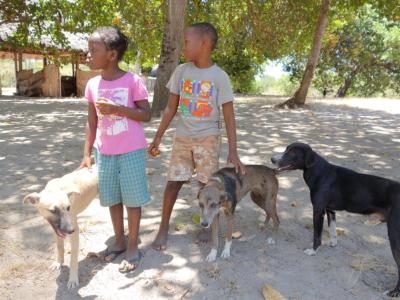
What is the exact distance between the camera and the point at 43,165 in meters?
6.48

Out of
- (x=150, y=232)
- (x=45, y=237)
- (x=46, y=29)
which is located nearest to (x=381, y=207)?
(x=150, y=232)

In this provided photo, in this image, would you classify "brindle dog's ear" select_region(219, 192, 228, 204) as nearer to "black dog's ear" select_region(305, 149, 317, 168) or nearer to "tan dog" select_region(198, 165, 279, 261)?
"tan dog" select_region(198, 165, 279, 261)

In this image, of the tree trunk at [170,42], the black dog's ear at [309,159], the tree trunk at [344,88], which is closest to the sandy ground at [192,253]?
the black dog's ear at [309,159]

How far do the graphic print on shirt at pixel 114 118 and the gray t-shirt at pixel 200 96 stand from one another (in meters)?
0.59

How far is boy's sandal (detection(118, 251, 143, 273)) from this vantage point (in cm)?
352

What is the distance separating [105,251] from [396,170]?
469 cm

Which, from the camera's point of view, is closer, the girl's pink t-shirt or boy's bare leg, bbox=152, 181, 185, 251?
the girl's pink t-shirt

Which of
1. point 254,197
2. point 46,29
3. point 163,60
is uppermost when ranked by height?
point 46,29

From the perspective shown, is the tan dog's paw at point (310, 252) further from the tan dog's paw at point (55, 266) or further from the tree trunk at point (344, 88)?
the tree trunk at point (344, 88)

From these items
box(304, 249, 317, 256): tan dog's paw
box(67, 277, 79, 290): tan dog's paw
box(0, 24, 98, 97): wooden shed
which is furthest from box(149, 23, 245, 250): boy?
box(0, 24, 98, 97): wooden shed

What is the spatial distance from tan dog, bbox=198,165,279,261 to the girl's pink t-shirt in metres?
0.73

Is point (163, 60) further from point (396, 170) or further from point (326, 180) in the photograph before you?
point (326, 180)

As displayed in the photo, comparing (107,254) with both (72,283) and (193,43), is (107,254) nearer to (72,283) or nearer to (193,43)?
(72,283)

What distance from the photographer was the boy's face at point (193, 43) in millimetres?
3465
